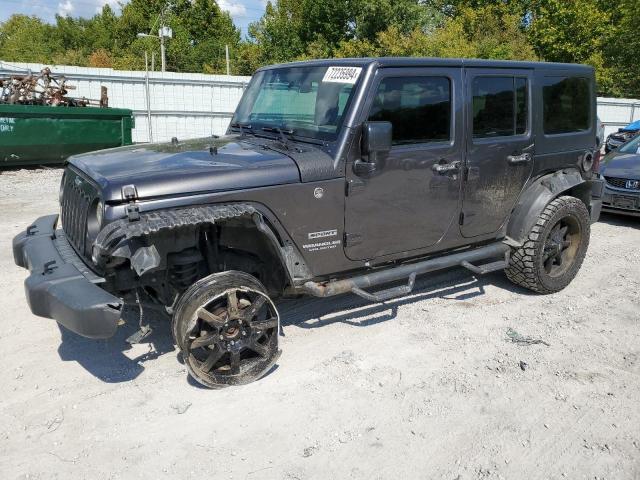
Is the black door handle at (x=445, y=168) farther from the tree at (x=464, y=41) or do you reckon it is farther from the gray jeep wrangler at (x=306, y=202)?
the tree at (x=464, y=41)

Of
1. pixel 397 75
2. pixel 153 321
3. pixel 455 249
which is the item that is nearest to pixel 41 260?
pixel 153 321

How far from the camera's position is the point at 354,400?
3496 millimetres

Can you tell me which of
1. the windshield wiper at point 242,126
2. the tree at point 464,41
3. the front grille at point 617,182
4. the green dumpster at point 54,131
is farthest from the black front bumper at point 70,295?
the tree at point 464,41

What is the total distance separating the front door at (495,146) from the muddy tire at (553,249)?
37cm

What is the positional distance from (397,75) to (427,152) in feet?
1.96

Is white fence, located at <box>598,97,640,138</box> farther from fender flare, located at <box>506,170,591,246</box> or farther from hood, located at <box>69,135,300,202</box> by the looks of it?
hood, located at <box>69,135,300,202</box>

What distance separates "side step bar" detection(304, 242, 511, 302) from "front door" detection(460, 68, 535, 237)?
184mm

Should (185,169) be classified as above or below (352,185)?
above

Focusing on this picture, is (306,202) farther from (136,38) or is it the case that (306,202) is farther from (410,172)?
(136,38)

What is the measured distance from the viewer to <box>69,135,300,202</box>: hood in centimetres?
322

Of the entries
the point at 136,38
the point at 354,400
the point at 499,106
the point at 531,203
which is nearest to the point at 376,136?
the point at 499,106

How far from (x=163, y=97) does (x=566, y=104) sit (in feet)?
43.8

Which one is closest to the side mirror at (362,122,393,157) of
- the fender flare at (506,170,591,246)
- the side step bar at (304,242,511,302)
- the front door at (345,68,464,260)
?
the front door at (345,68,464,260)

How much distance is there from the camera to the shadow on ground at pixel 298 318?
388 cm
